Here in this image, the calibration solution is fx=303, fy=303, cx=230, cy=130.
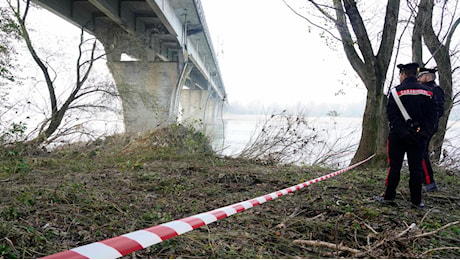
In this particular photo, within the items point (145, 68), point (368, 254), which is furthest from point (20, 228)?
point (145, 68)

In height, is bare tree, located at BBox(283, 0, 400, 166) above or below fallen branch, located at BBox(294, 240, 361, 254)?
above

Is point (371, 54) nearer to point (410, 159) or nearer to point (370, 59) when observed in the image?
point (370, 59)

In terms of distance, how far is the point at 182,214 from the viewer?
3.29 metres

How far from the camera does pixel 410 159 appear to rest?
11.4 feet

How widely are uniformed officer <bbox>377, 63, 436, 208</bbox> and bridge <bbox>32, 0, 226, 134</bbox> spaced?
645 cm

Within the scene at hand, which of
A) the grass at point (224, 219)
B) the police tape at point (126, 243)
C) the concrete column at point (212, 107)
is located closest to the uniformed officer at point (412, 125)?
the grass at point (224, 219)

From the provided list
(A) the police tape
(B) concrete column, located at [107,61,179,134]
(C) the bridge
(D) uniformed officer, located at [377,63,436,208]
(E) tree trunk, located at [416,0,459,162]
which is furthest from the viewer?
(B) concrete column, located at [107,61,179,134]

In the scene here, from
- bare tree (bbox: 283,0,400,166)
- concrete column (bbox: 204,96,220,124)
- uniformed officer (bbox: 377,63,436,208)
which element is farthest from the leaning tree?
concrete column (bbox: 204,96,220,124)

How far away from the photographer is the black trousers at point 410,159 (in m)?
3.43

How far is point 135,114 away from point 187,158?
5189mm

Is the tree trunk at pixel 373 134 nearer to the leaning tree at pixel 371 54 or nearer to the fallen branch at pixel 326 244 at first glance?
the leaning tree at pixel 371 54

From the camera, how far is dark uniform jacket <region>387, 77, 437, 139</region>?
336cm

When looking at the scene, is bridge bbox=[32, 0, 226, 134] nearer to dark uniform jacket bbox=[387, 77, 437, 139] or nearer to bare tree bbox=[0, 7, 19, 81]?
bare tree bbox=[0, 7, 19, 81]

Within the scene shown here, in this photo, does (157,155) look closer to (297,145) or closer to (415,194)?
(297,145)
